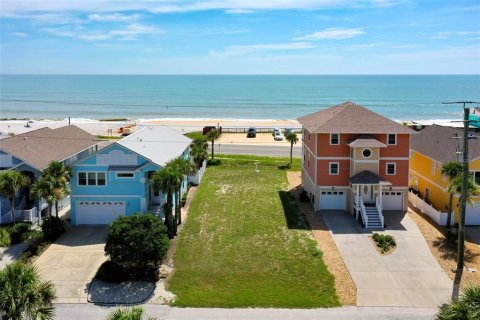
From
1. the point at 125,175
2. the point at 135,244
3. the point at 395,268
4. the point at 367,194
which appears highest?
the point at 125,175

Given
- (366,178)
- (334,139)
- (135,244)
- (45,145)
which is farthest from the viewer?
(45,145)

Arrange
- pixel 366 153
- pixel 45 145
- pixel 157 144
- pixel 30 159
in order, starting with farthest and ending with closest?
pixel 157 144
pixel 45 145
pixel 366 153
pixel 30 159

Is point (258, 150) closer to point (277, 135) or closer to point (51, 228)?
point (277, 135)

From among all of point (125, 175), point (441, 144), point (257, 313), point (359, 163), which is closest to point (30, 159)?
point (125, 175)

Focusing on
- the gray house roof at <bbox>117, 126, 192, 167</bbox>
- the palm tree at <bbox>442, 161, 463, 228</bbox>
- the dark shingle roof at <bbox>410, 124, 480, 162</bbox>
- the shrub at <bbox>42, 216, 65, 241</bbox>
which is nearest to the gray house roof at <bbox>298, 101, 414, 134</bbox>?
the dark shingle roof at <bbox>410, 124, 480, 162</bbox>

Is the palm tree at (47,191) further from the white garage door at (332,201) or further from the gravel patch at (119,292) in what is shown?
the white garage door at (332,201)

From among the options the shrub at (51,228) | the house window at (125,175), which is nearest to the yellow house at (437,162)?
the house window at (125,175)

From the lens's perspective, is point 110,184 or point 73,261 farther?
point 110,184

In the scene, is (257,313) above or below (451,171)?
below
